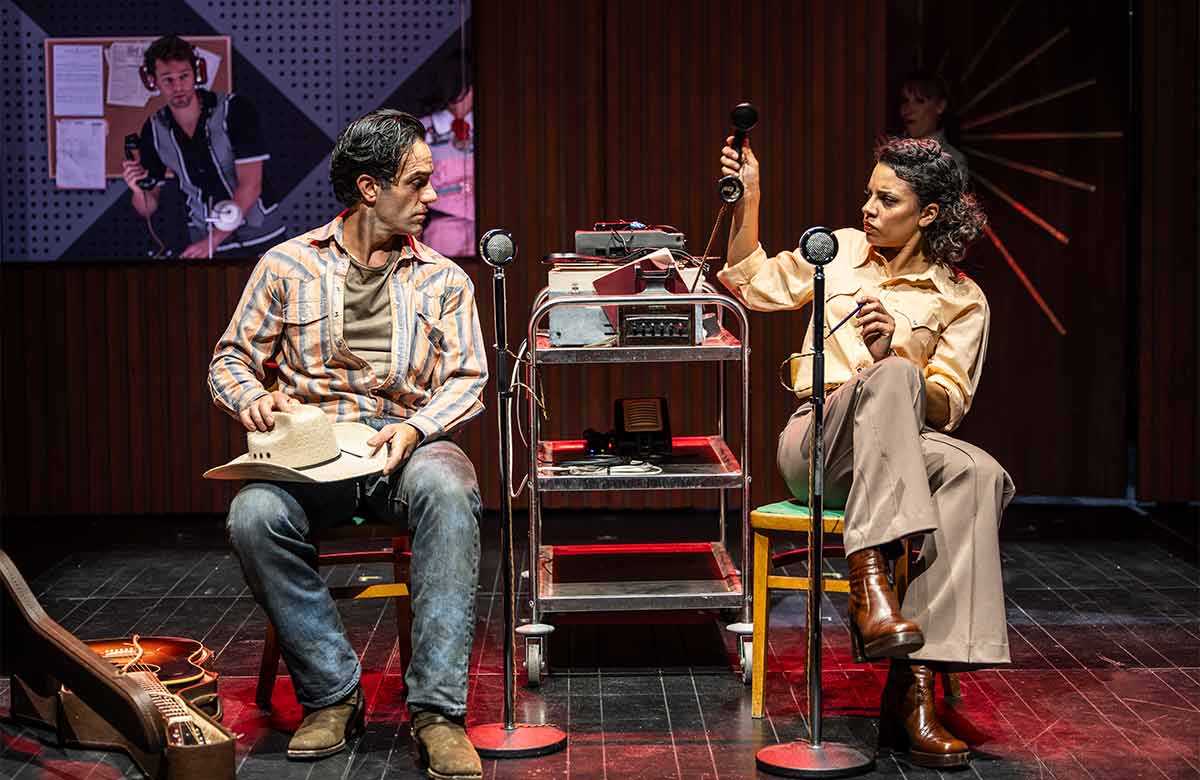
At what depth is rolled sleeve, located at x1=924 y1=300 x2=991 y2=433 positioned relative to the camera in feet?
13.3

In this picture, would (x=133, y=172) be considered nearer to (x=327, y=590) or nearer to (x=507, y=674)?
(x=327, y=590)

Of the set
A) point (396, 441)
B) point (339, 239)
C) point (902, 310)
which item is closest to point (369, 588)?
point (396, 441)

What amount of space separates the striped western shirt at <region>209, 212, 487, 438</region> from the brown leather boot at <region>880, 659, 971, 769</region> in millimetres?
1230

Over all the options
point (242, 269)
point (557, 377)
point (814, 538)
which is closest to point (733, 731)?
point (814, 538)

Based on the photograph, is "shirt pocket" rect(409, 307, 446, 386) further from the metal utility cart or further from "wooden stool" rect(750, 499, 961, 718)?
"wooden stool" rect(750, 499, 961, 718)

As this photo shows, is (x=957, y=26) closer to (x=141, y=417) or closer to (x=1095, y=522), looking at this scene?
(x=1095, y=522)

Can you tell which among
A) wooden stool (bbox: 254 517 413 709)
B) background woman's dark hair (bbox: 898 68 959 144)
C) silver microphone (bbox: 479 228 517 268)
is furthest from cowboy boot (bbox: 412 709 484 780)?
background woman's dark hair (bbox: 898 68 959 144)

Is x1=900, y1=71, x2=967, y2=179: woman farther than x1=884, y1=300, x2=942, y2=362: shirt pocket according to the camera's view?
Yes

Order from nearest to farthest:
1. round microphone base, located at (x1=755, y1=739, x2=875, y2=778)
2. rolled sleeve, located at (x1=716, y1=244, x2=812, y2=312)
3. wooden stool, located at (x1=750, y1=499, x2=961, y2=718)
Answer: round microphone base, located at (x1=755, y1=739, x2=875, y2=778)
wooden stool, located at (x1=750, y1=499, x2=961, y2=718)
rolled sleeve, located at (x1=716, y1=244, x2=812, y2=312)

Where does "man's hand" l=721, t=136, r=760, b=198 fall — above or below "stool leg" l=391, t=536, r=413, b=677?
above

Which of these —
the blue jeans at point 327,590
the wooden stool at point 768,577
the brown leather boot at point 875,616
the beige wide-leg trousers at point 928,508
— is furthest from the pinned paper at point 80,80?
the brown leather boot at point 875,616

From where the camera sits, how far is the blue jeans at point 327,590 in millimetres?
3693

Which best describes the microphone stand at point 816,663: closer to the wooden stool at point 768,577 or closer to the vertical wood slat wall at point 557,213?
the wooden stool at point 768,577

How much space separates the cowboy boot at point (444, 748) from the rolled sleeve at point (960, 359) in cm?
144
